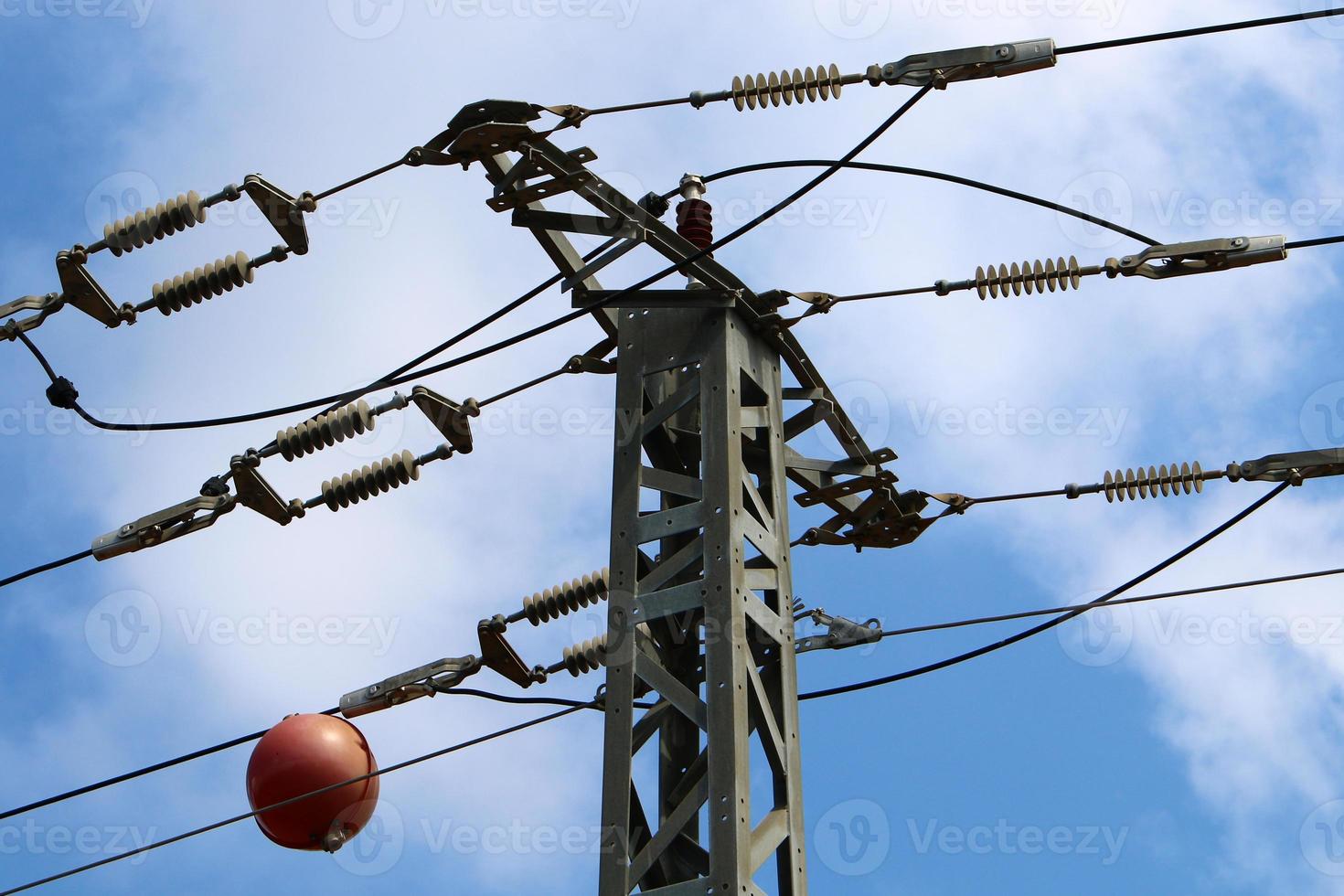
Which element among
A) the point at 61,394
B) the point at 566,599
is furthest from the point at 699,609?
the point at 61,394

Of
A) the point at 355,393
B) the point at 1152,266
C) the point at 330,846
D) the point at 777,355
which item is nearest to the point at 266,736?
the point at 330,846

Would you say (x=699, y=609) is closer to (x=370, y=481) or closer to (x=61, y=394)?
(x=370, y=481)

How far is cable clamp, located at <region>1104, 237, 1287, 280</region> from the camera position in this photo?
8.61 meters

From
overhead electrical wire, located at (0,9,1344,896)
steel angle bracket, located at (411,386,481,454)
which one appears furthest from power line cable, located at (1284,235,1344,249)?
steel angle bracket, located at (411,386,481,454)

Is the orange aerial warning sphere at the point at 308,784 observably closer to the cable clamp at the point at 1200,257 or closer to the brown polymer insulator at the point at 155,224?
the brown polymer insulator at the point at 155,224

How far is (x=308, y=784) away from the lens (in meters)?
8.94

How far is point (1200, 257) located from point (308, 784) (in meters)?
4.80

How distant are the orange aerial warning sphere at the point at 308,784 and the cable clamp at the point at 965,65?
3996 millimetres

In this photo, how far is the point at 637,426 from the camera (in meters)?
8.27

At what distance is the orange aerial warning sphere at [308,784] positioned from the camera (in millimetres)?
8945

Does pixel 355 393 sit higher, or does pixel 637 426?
pixel 355 393

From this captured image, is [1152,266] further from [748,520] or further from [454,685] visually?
[454,685]

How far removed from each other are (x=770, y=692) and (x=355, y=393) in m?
2.60

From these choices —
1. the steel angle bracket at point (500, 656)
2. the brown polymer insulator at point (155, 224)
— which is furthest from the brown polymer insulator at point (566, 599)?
the brown polymer insulator at point (155, 224)
